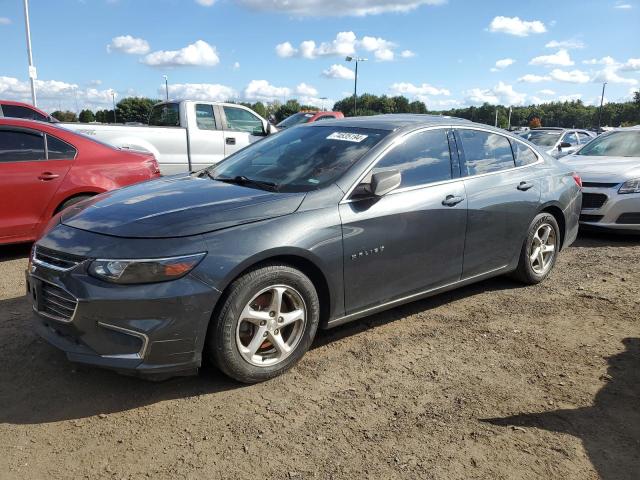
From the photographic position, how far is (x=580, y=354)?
3.79m

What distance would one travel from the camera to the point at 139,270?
2.86 m

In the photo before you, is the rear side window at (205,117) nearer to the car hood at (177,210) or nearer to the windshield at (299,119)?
the car hood at (177,210)

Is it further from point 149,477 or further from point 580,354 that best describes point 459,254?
point 149,477

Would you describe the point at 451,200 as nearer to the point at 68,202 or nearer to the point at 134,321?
the point at 134,321

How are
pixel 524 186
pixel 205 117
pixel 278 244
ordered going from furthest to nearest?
pixel 205 117
pixel 524 186
pixel 278 244

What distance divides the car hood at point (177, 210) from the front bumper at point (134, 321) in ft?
1.02

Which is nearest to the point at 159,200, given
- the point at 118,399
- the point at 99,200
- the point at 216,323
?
the point at 99,200

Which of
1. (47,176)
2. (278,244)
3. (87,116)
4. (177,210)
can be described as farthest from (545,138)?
(87,116)

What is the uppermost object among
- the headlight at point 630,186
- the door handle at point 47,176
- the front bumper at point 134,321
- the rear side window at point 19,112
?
the rear side window at point 19,112

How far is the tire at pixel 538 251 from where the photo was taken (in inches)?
197

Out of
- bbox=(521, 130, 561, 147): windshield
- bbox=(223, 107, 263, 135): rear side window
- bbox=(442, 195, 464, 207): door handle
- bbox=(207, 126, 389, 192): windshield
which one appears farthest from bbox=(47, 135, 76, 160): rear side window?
bbox=(521, 130, 561, 147): windshield

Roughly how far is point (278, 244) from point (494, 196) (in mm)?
2227

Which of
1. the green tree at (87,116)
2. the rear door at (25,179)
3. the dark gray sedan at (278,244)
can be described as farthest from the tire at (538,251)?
the green tree at (87,116)

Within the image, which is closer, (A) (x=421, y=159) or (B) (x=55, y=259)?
(B) (x=55, y=259)
